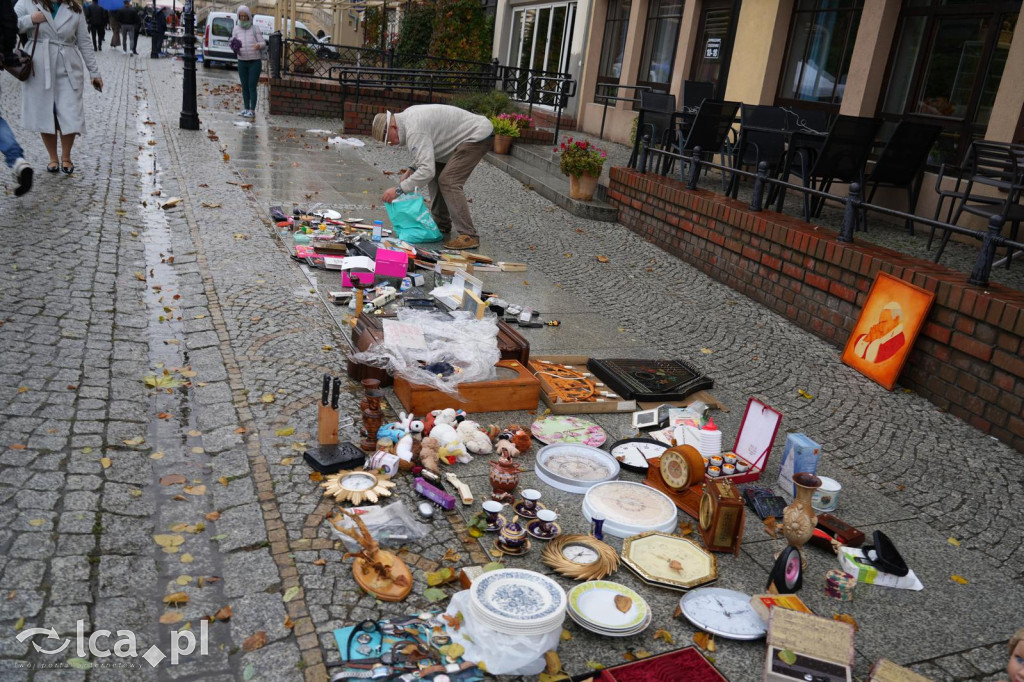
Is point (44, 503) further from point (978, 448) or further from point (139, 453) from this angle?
point (978, 448)

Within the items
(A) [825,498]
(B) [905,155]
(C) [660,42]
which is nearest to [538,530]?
(A) [825,498]

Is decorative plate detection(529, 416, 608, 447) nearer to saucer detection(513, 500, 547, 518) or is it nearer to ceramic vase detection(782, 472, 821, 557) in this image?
saucer detection(513, 500, 547, 518)

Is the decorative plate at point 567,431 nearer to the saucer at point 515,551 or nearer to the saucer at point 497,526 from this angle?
the saucer at point 497,526

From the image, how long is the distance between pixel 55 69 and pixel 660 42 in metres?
10.4

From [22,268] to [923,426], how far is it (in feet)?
21.9

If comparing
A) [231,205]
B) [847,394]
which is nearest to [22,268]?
[231,205]

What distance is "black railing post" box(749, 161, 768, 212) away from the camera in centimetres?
702

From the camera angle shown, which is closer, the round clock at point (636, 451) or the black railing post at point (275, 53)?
the round clock at point (636, 451)

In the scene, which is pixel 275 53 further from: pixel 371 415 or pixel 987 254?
pixel 987 254

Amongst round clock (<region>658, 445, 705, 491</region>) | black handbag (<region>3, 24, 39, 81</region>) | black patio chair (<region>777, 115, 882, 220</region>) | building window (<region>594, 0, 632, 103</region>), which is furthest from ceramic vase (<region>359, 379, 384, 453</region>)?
building window (<region>594, 0, 632, 103</region>)

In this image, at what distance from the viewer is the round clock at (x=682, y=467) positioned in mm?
3834

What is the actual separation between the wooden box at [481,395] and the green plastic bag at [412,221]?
11.3ft

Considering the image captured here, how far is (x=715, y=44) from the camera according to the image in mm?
12594

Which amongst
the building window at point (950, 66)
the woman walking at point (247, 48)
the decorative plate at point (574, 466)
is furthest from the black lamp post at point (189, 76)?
the decorative plate at point (574, 466)
